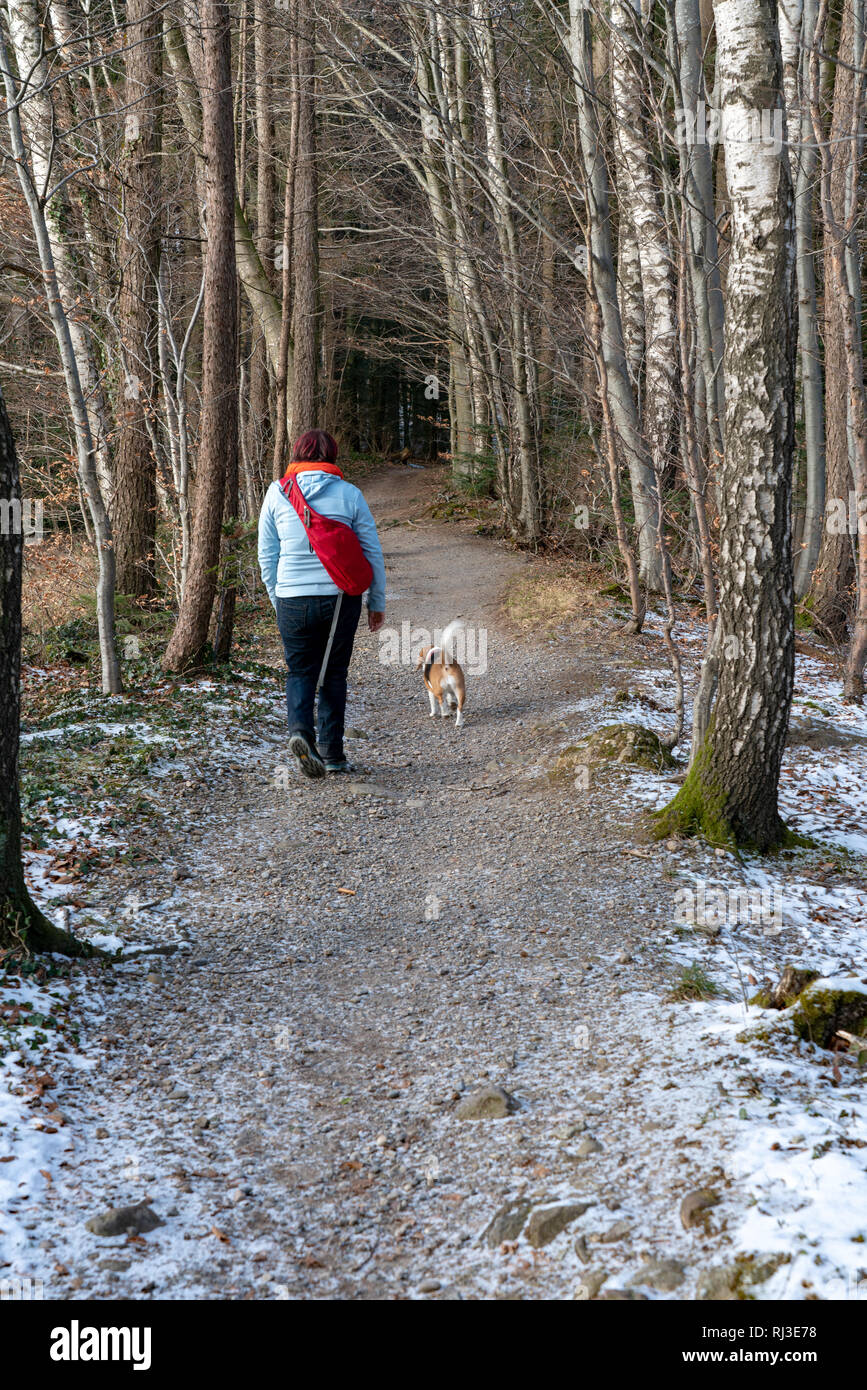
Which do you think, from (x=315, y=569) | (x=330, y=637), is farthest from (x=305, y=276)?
(x=330, y=637)

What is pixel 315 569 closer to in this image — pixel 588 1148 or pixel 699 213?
pixel 699 213

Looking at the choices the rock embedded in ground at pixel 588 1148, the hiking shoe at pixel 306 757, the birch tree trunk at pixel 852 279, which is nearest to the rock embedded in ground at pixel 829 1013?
the rock embedded in ground at pixel 588 1148

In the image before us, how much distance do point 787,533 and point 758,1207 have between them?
3.85m

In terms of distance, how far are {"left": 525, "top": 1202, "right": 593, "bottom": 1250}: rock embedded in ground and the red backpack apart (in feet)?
14.6

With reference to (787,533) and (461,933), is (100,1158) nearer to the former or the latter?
(461,933)

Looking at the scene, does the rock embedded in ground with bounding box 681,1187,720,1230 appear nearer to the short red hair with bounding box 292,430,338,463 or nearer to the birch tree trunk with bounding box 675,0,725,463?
the birch tree trunk with bounding box 675,0,725,463

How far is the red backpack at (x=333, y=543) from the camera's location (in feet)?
21.1

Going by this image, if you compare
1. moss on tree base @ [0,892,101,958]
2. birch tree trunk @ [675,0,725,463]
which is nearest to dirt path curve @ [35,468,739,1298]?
moss on tree base @ [0,892,101,958]

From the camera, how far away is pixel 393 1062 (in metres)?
3.78

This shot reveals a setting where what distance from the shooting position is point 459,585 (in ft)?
49.8

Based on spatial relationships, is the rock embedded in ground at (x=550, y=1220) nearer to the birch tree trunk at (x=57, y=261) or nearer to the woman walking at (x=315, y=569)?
the woman walking at (x=315, y=569)

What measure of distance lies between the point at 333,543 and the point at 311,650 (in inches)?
31.3

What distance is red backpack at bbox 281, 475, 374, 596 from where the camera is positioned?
6.42 metres
